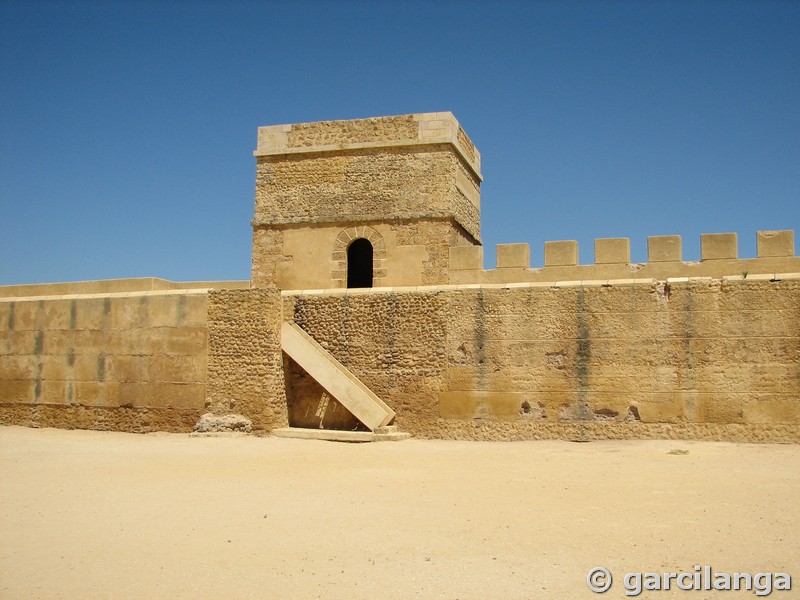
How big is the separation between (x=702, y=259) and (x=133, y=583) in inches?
378

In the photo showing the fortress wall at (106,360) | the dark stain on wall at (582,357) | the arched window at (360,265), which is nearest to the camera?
the dark stain on wall at (582,357)

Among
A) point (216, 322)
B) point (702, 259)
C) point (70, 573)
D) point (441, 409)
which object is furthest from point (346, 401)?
point (70, 573)

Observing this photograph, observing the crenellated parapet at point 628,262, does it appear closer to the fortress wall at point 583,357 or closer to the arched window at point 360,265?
the fortress wall at point 583,357

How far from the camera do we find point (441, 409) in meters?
11.0

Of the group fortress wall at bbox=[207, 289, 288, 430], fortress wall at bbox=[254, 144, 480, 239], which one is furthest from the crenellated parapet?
fortress wall at bbox=[207, 289, 288, 430]

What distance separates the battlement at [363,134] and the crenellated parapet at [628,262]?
10.6ft

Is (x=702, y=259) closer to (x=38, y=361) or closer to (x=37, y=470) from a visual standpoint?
(x=37, y=470)

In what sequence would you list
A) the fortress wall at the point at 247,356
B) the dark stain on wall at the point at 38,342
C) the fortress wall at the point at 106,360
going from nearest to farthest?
the fortress wall at the point at 247,356, the fortress wall at the point at 106,360, the dark stain on wall at the point at 38,342

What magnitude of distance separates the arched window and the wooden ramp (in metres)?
4.95

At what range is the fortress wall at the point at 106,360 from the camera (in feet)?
39.0

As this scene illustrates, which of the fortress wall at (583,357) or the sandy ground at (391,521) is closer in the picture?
the sandy ground at (391,521)

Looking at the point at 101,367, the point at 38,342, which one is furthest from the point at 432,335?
the point at 38,342

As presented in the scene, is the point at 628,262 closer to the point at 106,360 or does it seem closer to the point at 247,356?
the point at 247,356

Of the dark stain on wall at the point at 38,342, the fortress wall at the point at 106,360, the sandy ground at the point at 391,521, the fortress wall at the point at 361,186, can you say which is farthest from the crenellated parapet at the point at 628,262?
the dark stain on wall at the point at 38,342
